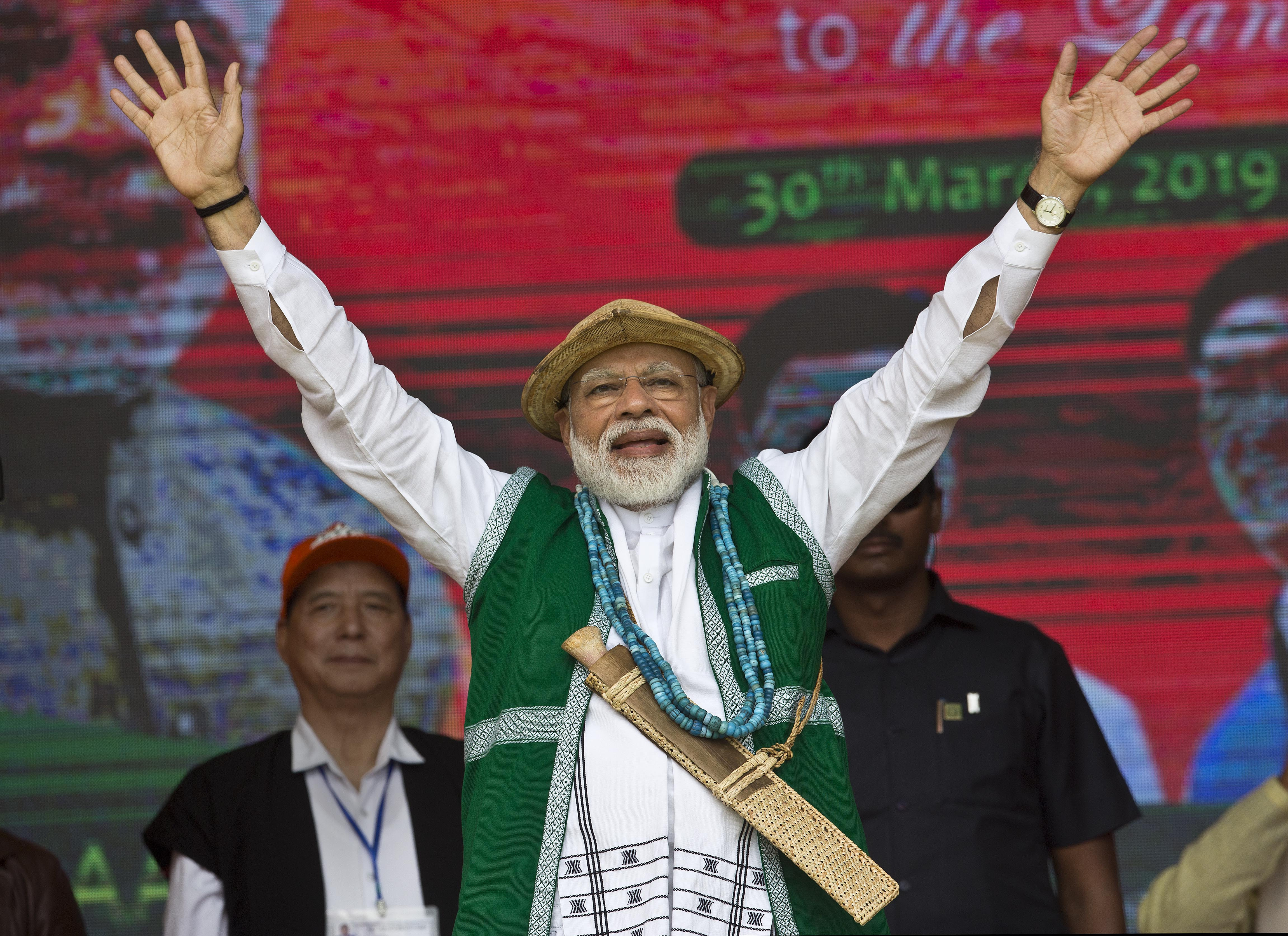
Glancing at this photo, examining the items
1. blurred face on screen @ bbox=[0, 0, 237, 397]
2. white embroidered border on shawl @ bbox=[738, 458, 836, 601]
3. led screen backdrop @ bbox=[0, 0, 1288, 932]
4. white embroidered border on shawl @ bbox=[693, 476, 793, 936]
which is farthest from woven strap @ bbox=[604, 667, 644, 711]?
blurred face on screen @ bbox=[0, 0, 237, 397]

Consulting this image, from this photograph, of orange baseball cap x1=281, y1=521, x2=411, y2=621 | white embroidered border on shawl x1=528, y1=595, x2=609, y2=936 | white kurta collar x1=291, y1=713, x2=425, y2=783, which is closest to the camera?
white embroidered border on shawl x1=528, y1=595, x2=609, y2=936

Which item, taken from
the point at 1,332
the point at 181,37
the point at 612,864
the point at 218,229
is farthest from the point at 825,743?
the point at 1,332

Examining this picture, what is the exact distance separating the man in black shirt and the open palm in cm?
116

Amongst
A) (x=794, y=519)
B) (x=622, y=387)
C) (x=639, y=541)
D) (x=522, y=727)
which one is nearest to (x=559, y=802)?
(x=522, y=727)

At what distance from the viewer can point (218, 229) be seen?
8.55 ft

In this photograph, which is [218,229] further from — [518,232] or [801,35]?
[801,35]

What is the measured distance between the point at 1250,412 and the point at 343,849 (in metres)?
2.84

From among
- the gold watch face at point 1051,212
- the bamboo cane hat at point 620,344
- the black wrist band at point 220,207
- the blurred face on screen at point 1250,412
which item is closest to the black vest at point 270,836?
the bamboo cane hat at point 620,344

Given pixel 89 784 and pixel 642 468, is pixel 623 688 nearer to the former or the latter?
pixel 642 468

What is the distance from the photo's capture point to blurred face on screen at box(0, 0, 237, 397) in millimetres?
4559

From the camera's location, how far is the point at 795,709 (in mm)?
2670

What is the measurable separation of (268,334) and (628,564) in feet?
2.51

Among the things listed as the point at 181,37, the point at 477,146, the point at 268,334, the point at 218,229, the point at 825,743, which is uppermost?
the point at 477,146

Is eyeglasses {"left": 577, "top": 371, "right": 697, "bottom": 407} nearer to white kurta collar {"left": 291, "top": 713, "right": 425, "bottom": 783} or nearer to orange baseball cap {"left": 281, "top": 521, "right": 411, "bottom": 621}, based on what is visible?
orange baseball cap {"left": 281, "top": 521, "right": 411, "bottom": 621}
